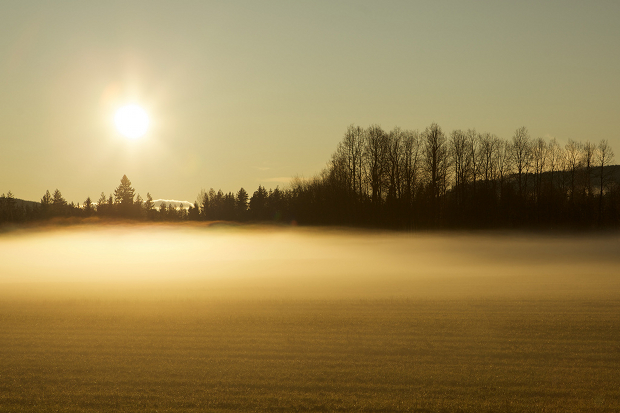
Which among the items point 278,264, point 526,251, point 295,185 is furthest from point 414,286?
point 295,185

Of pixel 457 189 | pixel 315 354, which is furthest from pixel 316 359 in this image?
pixel 457 189

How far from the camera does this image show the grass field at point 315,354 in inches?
374

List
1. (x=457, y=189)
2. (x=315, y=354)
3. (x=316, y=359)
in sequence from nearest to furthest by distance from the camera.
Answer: (x=316, y=359) < (x=315, y=354) < (x=457, y=189)

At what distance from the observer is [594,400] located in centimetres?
927

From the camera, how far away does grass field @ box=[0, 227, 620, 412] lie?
950 centimetres

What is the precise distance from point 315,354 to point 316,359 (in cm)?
44

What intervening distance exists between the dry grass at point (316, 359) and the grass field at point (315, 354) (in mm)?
40

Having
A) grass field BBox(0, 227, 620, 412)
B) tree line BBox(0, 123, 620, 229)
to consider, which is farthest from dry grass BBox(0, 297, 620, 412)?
tree line BBox(0, 123, 620, 229)

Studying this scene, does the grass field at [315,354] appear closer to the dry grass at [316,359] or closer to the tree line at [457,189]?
the dry grass at [316,359]

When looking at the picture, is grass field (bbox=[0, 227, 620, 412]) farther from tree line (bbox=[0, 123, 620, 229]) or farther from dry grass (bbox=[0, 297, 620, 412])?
tree line (bbox=[0, 123, 620, 229])

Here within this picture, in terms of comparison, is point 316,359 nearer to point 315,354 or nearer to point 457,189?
point 315,354

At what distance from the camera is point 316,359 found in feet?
39.5

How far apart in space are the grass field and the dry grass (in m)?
0.04

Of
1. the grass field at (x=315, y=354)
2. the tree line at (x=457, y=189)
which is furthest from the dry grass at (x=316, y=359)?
the tree line at (x=457, y=189)
